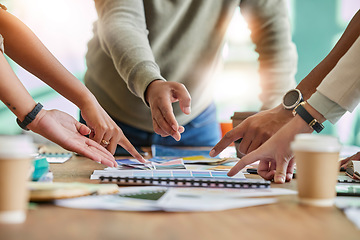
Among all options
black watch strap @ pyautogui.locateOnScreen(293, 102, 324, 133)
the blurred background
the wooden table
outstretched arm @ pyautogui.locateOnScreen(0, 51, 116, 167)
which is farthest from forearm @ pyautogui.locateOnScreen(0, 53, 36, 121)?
the blurred background

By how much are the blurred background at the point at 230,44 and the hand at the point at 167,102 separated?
12.0 ft

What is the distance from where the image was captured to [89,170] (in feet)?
3.65

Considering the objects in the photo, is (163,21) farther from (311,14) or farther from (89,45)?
(311,14)

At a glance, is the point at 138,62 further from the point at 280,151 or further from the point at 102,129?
the point at 280,151

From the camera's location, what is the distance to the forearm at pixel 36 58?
123 cm

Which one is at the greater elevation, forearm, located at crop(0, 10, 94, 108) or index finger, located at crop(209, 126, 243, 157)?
forearm, located at crop(0, 10, 94, 108)

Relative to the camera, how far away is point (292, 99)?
46.7 inches

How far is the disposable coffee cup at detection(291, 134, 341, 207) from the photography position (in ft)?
2.18

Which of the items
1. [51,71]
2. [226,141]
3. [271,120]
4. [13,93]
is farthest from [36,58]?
[271,120]

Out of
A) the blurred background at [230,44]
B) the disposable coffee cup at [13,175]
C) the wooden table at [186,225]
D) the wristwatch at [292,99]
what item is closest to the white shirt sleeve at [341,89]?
the wristwatch at [292,99]

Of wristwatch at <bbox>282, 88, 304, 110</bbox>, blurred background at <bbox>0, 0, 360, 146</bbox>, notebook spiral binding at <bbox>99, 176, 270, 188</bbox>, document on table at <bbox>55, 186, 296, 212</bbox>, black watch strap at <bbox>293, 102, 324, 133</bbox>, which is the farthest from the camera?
blurred background at <bbox>0, 0, 360, 146</bbox>

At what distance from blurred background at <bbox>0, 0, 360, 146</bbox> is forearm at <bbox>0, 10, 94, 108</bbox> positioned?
362 centimetres

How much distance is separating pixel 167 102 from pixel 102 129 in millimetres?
208

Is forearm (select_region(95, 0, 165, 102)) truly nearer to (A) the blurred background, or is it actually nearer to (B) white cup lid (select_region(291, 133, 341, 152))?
(B) white cup lid (select_region(291, 133, 341, 152))
